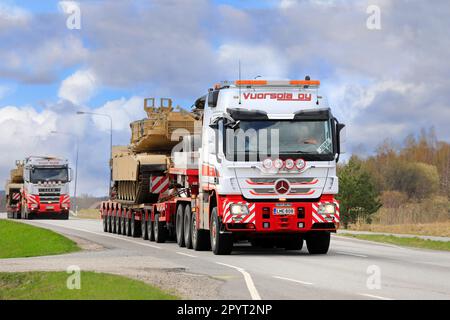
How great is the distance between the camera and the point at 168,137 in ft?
110

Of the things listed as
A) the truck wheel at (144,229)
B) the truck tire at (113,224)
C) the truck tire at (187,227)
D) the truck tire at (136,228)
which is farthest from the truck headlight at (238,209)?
the truck tire at (113,224)

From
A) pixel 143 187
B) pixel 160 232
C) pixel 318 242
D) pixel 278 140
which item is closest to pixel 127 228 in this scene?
pixel 143 187

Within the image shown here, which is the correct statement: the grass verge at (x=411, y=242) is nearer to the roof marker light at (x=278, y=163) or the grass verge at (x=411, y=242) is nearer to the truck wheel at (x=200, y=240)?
the truck wheel at (x=200, y=240)

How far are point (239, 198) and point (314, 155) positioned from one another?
2.08 m

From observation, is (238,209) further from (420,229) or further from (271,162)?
(420,229)

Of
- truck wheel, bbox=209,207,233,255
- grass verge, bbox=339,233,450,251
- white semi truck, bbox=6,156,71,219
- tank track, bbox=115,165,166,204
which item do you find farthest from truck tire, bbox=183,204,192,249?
white semi truck, bbox=6,156,71,219

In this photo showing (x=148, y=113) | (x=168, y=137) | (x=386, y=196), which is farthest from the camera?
(x=386, y=196)

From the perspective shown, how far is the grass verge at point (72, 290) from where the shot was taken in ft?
46.6

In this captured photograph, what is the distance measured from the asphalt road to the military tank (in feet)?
15.9

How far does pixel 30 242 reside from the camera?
39.3 m

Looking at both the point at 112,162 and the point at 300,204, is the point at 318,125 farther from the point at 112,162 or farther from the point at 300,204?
the point at 112,162

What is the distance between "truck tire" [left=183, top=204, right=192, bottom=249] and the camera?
92.6ft

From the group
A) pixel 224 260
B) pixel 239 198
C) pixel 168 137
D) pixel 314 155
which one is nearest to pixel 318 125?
pixel 314 155

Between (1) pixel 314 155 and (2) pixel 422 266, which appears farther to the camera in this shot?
(1) pixel 314 155
